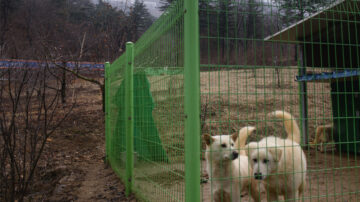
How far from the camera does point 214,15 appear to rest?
2.33 meters

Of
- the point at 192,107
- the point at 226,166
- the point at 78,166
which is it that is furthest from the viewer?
the point at 78,166

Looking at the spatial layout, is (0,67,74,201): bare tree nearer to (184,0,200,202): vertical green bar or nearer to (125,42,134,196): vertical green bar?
(125,42,134,196): vertical green bar

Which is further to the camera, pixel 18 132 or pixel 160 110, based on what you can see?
pixel 18 132

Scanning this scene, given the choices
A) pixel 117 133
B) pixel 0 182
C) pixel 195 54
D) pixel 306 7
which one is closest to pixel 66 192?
pixel 117 133

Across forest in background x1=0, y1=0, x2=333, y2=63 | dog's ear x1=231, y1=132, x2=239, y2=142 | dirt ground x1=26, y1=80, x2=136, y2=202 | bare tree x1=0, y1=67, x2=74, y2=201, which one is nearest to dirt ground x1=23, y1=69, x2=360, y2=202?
dirt ground x1=26, y1=80, x2=136, y2=202

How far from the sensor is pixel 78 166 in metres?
6.25

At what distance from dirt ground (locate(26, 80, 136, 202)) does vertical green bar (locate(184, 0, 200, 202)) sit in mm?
2136

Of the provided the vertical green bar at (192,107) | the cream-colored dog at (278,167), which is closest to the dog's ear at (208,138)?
the cream-colored dog at (278,167)

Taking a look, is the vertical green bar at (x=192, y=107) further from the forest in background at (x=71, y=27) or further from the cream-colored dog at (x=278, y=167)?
the forest in background at (x=71, y=27)

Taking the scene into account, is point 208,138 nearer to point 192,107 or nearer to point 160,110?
point 160,110

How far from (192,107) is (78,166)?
16.6 feet

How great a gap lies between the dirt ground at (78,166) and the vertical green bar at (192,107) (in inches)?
84.1

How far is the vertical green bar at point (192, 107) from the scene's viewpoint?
2.01 m

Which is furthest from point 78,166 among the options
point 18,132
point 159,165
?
point 159,165
